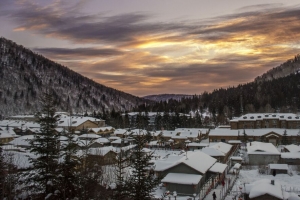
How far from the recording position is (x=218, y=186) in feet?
96.1

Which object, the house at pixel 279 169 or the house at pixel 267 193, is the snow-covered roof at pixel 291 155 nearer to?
the house at pixel 279 169

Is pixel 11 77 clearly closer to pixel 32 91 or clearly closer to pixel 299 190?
pixel 32 91

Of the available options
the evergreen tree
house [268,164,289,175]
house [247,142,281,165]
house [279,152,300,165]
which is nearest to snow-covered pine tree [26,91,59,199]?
house [268,164,289,175]

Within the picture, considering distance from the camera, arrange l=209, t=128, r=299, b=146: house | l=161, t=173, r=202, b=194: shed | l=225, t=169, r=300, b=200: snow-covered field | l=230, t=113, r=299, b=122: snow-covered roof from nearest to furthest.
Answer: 1. l=161, t=173, r=202, b=194: shed
2. l=225, t=169, r=300, b=200: snow-covered field
3. l=209, t=128, r=299, b=146: house
4. l=230, t=113, r=299, b=122: snow-covered roof

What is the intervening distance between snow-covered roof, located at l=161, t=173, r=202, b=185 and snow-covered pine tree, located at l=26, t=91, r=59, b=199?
12555mm

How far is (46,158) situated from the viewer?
53.5 feet

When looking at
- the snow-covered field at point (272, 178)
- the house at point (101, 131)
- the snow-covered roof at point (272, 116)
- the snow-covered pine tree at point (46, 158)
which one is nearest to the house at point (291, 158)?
the snow-covered field at point (272, 178)

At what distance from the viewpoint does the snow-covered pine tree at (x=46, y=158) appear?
15719 millimetres

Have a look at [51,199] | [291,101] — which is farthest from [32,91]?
[51,199]

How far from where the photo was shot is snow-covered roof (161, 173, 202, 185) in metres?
26.2

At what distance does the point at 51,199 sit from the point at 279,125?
63614 millimetres

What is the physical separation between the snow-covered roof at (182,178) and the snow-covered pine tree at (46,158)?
1256 centimetres

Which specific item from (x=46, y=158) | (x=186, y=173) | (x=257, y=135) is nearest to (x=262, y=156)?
(x=186, y=173)

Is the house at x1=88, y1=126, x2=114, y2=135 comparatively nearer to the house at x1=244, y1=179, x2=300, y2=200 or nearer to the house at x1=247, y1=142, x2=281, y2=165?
the house at x1=247, y1=142, x2=281, y2=165
